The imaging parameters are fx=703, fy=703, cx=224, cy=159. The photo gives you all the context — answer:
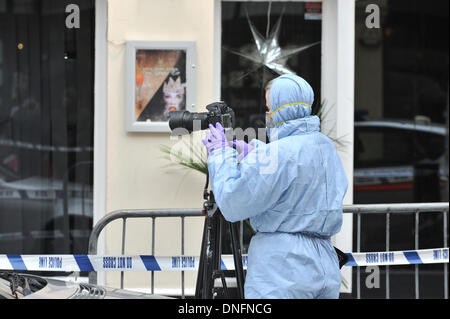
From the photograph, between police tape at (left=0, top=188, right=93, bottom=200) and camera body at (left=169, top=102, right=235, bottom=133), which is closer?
camera body at (left=169, top=102, right=235, bottom=133)

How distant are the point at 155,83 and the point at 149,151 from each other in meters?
0.57

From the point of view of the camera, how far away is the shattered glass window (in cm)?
621

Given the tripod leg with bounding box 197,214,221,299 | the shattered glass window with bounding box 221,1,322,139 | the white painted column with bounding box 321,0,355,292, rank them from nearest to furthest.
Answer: the tripod leg with bounding box 197,214,221,299 → the white painted column with bounding box 321,0,355,292 → the shattered glass window with bounding box 221,1,322,139

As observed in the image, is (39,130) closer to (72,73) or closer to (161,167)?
(72,73)

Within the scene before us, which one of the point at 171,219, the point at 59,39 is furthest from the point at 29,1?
the point at 171,219

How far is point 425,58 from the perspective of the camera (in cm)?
650

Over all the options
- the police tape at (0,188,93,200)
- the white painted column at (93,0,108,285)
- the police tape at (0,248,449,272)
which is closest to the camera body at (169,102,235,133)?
the police tape at (0,248,449,272)

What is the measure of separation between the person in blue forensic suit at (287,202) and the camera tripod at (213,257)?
18.0 inches

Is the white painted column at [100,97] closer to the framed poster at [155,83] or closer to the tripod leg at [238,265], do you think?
the framed poster at [155,83]

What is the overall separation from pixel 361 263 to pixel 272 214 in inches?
93.4

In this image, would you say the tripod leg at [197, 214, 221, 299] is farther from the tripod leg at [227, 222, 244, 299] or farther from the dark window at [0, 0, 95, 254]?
the dark window at [0, 0, 95, 254]

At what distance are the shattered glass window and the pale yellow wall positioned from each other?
42cm

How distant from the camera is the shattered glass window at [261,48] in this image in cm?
621

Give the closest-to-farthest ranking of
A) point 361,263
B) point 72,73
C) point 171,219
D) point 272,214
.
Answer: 1. point 272,214
2. point 361,263
3. point 171,219
4. point 72,73
